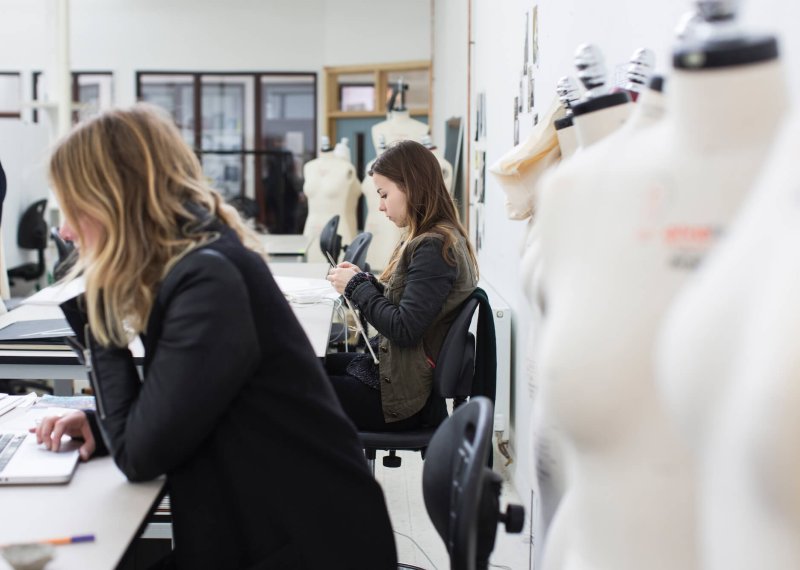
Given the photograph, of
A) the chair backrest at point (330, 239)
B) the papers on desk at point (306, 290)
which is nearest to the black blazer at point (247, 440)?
the papers on desk at point (306, 290)

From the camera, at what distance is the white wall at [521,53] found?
1212mm

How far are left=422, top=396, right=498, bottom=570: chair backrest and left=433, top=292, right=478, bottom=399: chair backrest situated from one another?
76 cm

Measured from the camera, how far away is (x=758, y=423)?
0.58 metres

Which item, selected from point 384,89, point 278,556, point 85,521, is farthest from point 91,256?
point 384,89

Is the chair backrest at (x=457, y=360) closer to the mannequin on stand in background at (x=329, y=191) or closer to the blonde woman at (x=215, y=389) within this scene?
the blonde woman at (x=215, y=389)

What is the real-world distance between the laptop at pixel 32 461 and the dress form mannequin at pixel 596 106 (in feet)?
3.03

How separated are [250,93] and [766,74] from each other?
9.12 meters

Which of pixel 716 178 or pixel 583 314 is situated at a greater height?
pixel 716 178

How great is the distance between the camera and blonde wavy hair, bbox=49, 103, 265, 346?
1.29 m

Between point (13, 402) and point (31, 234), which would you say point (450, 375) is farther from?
point (31, 234)

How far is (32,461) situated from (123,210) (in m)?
0.44

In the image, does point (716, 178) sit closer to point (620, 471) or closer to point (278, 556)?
point (620, 471)

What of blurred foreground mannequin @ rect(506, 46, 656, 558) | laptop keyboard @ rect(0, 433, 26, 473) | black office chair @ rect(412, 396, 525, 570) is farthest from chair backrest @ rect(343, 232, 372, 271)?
blurred foreground mannequin @ rect(506, 46, 656, 558)

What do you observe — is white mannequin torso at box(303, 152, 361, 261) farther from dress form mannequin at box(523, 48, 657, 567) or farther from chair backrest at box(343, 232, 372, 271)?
dress form mannequin at box(523, 48, 657, 567)
